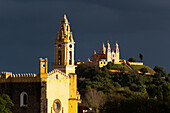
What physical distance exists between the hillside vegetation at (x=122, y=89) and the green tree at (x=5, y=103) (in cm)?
955

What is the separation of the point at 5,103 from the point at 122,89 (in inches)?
1951

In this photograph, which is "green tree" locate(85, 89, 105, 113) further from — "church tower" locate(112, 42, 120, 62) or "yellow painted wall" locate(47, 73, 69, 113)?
"church tower" locate(112, 42, 120, 62)

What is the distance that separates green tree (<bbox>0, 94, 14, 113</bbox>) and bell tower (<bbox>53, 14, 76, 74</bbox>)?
781 centimetres

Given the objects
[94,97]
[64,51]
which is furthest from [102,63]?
[64,51]

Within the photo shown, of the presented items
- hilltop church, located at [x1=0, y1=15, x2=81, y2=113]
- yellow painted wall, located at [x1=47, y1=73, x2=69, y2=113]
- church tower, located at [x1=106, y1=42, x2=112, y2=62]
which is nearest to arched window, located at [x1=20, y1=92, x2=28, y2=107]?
hilltop church, located at [x1=0, y1=15, x2=81, y2=113]

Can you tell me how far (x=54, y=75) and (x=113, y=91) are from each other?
3901 centimetres

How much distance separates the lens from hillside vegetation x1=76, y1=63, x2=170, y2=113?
45.2m

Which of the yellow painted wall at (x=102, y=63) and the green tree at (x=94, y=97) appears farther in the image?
the yellow painted wall at (x=102, y=63)

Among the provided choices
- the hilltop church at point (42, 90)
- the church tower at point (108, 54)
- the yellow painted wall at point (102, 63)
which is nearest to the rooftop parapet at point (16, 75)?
the hilltop church at point (42, 90)

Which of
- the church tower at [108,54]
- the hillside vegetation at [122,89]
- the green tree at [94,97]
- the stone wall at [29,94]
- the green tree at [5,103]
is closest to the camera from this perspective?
the green tree at [5,103]

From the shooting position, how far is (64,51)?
5281 cm

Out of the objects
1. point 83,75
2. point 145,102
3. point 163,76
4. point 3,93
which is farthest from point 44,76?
point 163,76

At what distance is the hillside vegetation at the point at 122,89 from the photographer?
45188 millimetres

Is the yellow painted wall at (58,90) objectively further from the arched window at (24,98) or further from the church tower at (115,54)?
the church tower at (115,54)
